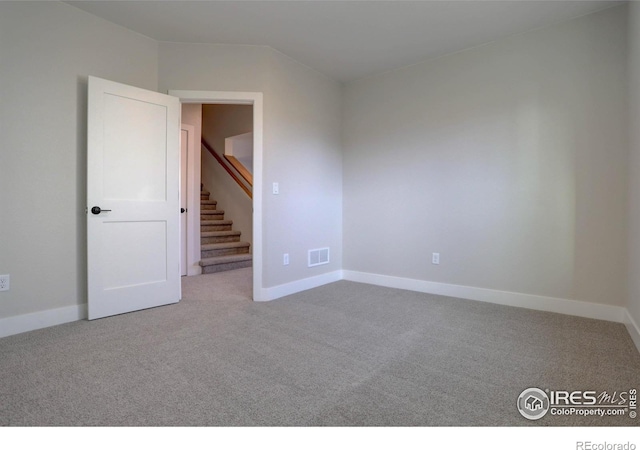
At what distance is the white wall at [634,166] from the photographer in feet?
6.92

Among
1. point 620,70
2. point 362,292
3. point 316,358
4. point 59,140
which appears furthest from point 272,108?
point 620,70

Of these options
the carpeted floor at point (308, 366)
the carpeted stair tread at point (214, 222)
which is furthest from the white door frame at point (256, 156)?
the carpeted stair tread at point (214, 222)

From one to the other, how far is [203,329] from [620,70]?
148 inches

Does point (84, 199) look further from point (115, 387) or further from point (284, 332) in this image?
point (284, 332)

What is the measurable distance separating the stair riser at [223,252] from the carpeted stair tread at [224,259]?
0.07m

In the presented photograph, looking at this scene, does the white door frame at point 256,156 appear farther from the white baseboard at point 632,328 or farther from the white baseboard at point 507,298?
the white baseboard at point 632,328

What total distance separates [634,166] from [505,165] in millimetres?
911

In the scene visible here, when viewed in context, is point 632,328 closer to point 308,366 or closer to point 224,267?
point 308,366

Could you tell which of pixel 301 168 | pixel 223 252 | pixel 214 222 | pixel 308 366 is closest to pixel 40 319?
pixel 308 366

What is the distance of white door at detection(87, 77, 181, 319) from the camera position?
259 cm

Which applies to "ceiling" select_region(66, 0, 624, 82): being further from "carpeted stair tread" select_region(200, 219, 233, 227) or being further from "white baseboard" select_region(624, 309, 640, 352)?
"carpeted stair tread" select_region(200, 219, 233, 227)

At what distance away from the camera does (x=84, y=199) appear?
265 centimetres

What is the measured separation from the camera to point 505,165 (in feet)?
9.93

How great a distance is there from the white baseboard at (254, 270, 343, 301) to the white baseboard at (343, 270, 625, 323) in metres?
0.32
